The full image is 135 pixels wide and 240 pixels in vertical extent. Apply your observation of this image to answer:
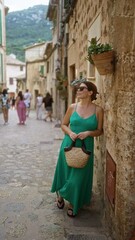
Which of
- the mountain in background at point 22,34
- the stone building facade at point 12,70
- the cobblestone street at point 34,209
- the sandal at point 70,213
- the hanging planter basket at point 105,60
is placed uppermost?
the mountain in background at point 22,34

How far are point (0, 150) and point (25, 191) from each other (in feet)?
11.4

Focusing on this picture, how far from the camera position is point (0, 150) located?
8.01 meters

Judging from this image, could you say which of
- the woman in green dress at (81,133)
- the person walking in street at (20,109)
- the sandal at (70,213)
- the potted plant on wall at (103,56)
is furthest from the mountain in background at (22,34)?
the potted plant on wall at (103,56)

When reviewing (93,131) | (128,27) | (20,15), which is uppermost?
(20,15)

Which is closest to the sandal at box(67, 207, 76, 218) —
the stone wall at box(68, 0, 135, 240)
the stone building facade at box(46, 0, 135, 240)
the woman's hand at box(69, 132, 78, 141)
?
the stone building facade at box(46, 0, 135, 240)

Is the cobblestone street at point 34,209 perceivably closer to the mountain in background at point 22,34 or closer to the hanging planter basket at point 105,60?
the hanging planter basket at point 105,60

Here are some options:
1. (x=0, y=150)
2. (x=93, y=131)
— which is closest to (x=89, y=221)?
(x=93, y=131)

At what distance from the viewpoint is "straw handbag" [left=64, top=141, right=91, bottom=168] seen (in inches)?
141

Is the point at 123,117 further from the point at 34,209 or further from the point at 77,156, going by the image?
the point at 34,209

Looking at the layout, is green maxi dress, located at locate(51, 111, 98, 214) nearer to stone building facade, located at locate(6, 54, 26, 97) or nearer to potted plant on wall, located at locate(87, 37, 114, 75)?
potted plant on wall, located at locate(87, 37, 114, 75)

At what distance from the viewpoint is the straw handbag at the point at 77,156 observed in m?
3.58

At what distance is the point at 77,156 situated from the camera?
358 centimetres

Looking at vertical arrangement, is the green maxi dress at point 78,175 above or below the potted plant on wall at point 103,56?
below

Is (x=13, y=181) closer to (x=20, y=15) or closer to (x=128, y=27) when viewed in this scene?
(x=128, y=27)
